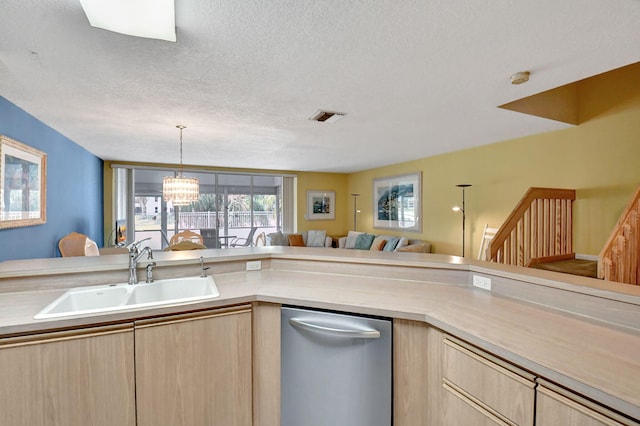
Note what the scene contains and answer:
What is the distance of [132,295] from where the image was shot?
1.66 meters

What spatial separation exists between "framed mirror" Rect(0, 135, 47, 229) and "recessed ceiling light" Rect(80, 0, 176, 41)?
1.95 meters

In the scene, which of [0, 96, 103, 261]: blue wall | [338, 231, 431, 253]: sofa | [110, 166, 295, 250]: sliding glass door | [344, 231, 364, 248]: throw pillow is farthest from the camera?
[344, 231, 364, 248]: throw pillow

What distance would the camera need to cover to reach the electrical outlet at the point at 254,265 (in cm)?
212

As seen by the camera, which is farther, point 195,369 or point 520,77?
point 520,77

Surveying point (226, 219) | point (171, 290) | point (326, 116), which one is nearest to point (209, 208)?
point (226, 219)

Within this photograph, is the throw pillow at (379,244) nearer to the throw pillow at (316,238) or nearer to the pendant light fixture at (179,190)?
the throw pillow at (316,238)

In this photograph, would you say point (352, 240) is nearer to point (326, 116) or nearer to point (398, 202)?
point (398, 202)

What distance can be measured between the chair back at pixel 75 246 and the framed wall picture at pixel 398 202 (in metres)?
4.93

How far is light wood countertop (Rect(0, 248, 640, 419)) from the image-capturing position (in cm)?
91

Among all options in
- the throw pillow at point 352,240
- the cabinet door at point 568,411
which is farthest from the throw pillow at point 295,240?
the cabinet door at point 568,411

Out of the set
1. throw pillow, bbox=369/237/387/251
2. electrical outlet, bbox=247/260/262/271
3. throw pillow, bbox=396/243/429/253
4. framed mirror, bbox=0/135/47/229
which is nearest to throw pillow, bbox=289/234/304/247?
throw pillow, bbox=369/237/387/251

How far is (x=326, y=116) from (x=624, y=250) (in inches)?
108

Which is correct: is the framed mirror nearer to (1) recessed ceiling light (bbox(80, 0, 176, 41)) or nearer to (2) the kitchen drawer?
(1) recessed ceiling light (bbox(80, 0, 176, 41))

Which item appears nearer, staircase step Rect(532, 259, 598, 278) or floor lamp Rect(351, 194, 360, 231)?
staircase step Rect(532, 259, 598, 278)
